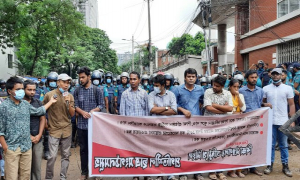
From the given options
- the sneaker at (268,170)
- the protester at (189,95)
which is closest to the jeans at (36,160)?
the protester at (189,95)

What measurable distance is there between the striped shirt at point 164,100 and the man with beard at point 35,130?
5.80 ft

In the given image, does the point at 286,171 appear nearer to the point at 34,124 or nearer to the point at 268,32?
the point at 34,124

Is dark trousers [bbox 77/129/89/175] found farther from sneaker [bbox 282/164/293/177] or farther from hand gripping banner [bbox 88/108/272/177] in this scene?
sneaker [bbox 282/164/293/177]

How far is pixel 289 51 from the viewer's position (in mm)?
12336

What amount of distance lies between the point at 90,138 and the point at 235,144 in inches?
101

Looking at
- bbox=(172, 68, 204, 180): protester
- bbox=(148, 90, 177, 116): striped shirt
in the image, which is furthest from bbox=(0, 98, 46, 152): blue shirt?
bbox=(172, 68, 204, 180): protester

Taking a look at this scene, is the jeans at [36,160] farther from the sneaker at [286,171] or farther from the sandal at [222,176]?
the sneaker at [286,171]

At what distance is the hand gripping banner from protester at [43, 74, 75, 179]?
443 millimetres

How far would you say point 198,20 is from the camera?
68.6 feet

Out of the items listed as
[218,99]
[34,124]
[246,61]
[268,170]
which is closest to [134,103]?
[218,99]

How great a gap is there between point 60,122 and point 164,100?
179 centimetres

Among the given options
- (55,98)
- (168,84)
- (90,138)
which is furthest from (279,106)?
(55,98)

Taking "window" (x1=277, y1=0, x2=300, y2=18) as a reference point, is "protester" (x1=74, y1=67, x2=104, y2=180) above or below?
below

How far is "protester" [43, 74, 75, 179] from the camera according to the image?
4.41 m
